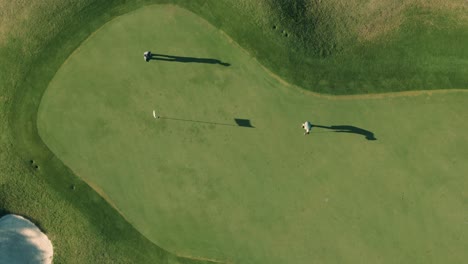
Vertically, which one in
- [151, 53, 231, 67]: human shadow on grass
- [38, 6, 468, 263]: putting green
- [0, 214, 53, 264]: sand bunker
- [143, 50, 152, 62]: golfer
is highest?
[151, 53, 231, 67]: human shadow on grass

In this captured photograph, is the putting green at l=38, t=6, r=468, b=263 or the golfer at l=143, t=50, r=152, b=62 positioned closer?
the putting green at l=38, t=6, r=468, b=263

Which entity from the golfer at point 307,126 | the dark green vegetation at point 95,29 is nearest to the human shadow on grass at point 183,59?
the dark green vegetation at point 95,29

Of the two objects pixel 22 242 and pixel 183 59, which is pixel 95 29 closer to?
pixel 183 59

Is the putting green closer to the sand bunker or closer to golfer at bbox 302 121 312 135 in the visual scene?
golfer at bbox 302 121 312 135

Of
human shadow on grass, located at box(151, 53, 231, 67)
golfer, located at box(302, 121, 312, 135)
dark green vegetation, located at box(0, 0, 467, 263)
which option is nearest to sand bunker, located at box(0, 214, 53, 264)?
dark green vegetation, located at box(0, 0, 467, 263)

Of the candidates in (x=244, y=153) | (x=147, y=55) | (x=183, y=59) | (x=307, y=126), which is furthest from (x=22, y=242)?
(x=307, y=126)

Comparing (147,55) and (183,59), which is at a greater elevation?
(183,59)
